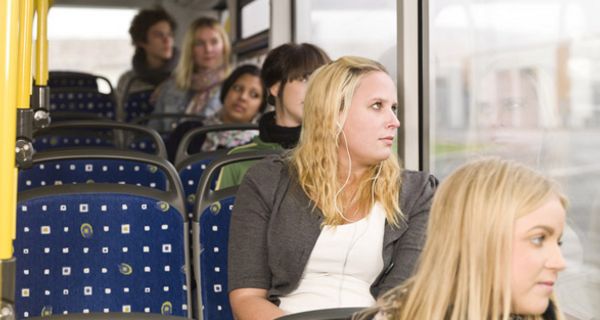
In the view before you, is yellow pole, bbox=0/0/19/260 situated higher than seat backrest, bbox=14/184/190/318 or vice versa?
yellow pole, bbox=0/0/19/260

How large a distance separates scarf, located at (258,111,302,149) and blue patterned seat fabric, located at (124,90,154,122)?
344 centimetres

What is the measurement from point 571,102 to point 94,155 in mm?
1436

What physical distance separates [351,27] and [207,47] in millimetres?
1976

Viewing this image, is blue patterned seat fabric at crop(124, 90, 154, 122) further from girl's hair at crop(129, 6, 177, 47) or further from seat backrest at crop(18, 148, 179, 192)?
seat backrest at crop(18, 148, 179, 192)

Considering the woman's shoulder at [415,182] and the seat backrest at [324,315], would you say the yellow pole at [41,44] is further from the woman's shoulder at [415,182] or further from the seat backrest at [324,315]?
the seat backrest at [324,315]

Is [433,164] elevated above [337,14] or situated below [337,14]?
below

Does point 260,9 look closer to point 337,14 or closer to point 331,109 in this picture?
point 337,14

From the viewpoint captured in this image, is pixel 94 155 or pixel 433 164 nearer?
pixel 94 155

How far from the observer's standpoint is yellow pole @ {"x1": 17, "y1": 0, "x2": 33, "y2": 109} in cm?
178

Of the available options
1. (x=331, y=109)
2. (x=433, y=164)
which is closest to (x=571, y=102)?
(x=331, y=109)

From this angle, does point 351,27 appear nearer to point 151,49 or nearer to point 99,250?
point 99,250

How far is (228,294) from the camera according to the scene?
9.18ft

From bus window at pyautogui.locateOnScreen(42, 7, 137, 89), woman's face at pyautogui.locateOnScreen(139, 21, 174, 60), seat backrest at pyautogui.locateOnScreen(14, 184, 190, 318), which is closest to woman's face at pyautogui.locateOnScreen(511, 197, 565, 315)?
seat backrest at pyautogui.locateOnScreen(14, 184, 190, 318)

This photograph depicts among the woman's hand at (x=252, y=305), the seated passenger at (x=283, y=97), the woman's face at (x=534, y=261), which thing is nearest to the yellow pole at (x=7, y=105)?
the woman's face at (x=534, y=261)
